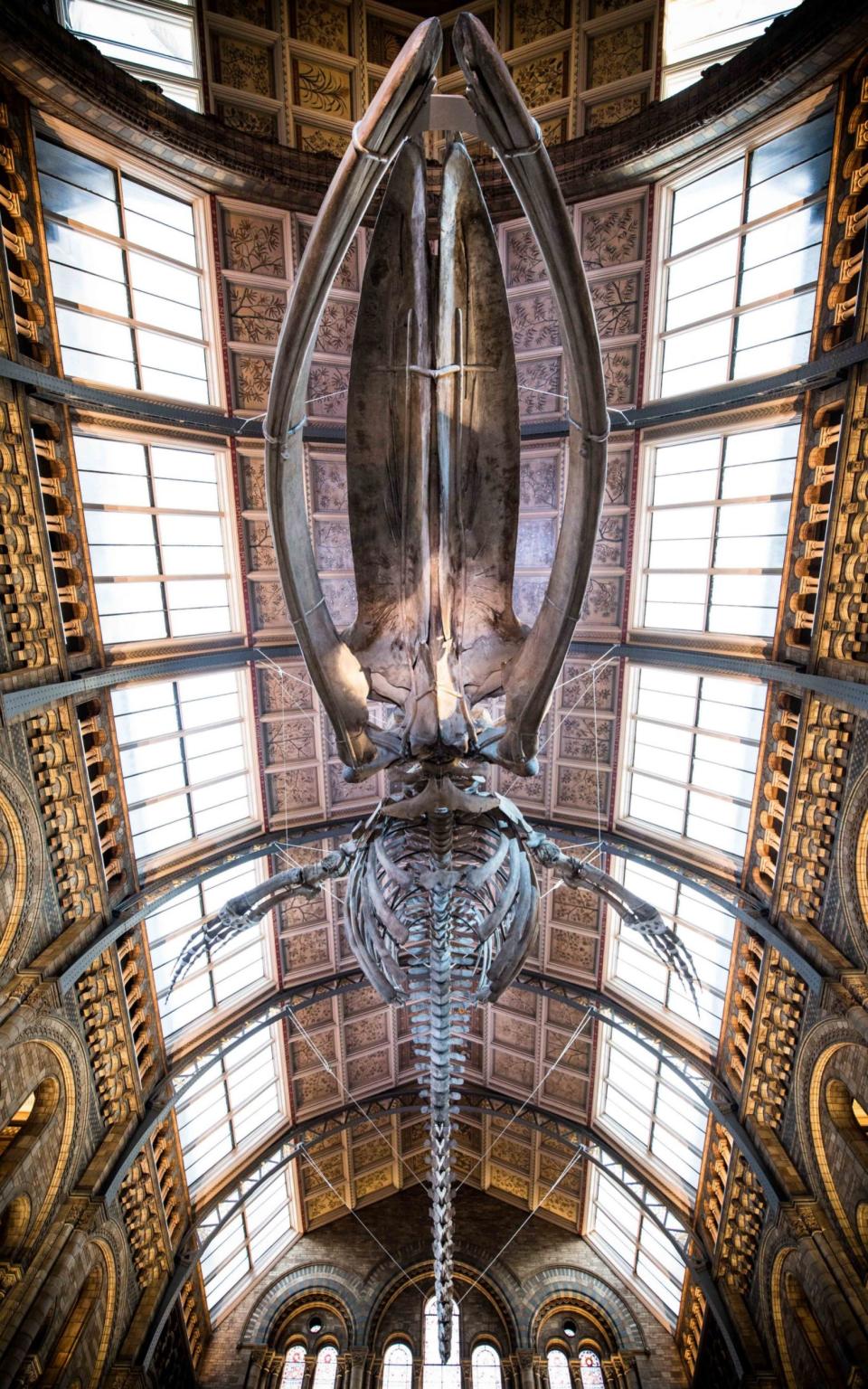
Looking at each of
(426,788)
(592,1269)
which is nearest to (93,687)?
(426,788)

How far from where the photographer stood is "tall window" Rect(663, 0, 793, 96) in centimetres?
950

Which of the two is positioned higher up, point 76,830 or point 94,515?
point 94,515

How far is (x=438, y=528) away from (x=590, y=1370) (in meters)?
18.5

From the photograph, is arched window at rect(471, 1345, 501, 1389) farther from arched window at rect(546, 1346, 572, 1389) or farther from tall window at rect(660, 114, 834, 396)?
tall window at rect(660, 114, 834, 396)

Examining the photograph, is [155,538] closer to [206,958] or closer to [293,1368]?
[206,958]

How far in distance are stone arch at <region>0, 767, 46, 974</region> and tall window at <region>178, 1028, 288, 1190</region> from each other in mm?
5642

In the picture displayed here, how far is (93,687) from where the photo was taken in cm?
998

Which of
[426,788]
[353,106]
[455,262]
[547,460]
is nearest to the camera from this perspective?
[455,262]

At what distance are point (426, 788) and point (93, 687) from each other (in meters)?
5.65

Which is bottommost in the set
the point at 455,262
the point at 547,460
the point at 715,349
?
the point at 455,262

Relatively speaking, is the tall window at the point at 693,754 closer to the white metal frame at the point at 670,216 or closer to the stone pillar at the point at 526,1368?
the white metal frame at the point at 670,216

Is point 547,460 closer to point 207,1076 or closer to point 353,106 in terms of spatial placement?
point 353,106

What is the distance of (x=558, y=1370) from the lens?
50.5 feet

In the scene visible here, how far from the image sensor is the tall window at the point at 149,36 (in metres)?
9.38
